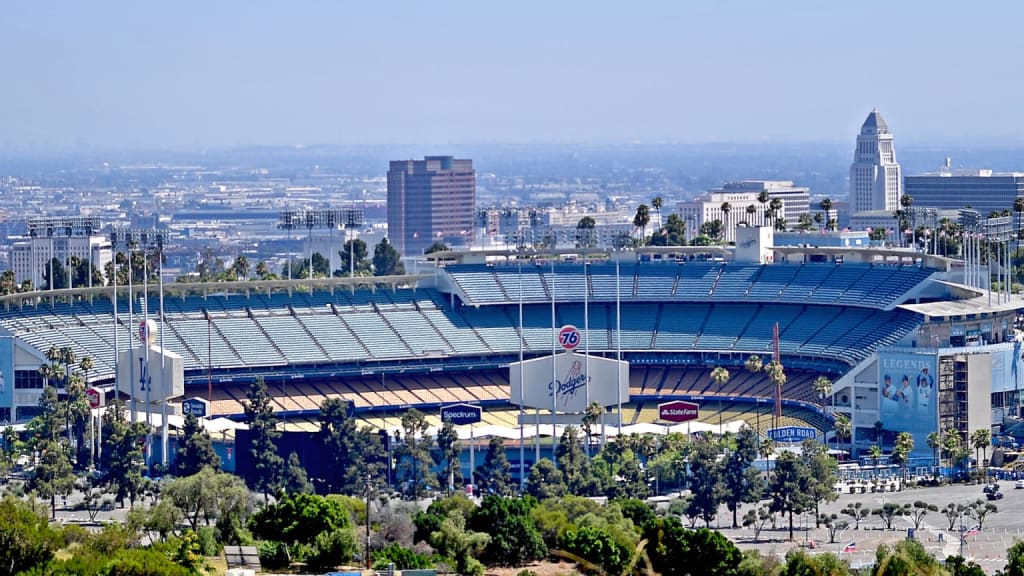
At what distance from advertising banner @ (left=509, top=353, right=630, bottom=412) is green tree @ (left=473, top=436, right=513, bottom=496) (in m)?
12.8

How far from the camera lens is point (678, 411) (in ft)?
376

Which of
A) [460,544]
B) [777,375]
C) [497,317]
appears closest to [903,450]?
[777,375]

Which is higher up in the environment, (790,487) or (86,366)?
(86,366)

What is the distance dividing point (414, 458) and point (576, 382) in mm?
15238

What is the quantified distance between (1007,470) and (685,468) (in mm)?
15781

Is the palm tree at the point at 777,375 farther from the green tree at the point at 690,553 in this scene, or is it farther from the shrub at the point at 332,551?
the shrub at the point at 332,551

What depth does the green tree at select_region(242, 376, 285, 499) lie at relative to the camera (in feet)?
338

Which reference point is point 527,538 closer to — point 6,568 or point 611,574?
point 611,574

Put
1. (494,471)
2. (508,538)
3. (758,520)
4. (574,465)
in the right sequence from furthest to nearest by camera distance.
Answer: (494,471)
(574,465)
(758,520)
(508,538)

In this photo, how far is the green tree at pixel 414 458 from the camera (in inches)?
4082

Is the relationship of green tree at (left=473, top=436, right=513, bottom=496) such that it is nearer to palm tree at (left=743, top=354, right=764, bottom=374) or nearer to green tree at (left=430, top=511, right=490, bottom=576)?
palm tree at (left=743, top=354, right=764, bottom=374)

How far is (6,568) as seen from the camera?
6544 cm

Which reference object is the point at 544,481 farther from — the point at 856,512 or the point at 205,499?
the point at 205,499

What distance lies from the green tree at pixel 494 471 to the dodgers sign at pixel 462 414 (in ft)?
28.1
